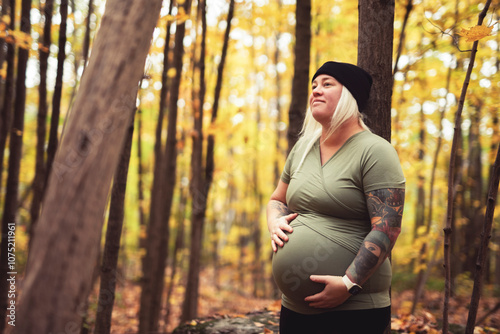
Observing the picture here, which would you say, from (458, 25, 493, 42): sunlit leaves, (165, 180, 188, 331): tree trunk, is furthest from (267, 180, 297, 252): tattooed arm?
(165, 180, 188, 331): tree trunk

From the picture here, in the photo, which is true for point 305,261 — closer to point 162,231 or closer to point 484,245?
point 484,245

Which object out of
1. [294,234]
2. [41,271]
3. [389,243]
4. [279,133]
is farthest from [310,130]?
[279,133]

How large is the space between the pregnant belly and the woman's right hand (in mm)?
30

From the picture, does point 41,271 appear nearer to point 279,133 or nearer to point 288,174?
point 288,174

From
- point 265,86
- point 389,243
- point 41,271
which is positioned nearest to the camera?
point 41,271

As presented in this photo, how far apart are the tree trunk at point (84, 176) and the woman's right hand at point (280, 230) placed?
96cm

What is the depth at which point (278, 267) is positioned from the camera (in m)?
1.93

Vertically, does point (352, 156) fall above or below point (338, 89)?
below

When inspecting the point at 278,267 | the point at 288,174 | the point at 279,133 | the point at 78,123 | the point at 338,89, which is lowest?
the point at 278,267

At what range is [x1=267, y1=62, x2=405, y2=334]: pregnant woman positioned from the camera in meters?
1.68

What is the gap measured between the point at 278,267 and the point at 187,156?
12.0 m

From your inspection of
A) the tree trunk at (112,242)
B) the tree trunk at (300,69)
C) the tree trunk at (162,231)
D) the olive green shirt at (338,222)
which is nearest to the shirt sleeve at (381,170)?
the olive green shirt at (338,222)

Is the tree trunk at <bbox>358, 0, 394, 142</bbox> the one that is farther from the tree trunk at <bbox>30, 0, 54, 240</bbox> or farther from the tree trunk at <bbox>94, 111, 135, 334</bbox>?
the tree trunk at <bbox>30, 0, 54, 240</bbox>

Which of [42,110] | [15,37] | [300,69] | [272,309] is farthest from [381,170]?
[42,110]
